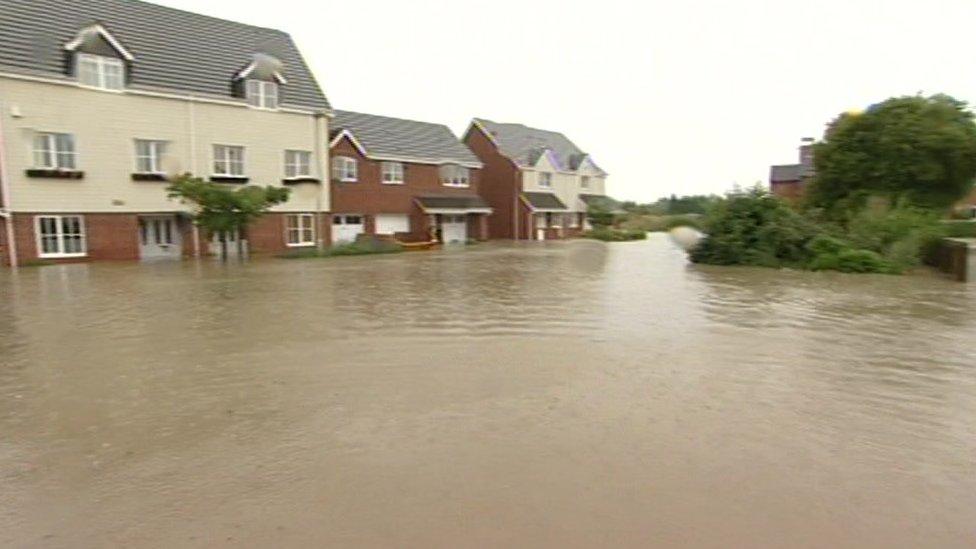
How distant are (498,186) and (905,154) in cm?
2553

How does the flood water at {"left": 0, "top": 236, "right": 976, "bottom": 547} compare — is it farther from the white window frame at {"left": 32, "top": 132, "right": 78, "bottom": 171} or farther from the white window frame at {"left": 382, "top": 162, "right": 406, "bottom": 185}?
the white window frame at {"left": 382, "top": 162, "right": 406, "bottom": 185}

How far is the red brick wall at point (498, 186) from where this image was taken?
45.7m

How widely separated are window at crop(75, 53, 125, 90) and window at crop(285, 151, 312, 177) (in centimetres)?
751

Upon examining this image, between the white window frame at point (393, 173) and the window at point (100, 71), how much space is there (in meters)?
14.2

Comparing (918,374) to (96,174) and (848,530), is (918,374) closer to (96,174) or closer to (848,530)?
(848,530)

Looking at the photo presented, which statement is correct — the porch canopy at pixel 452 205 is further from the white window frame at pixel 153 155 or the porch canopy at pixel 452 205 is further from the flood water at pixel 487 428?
the flood water at pixel 487 428

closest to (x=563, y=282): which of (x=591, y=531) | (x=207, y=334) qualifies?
(x=207, y=334)

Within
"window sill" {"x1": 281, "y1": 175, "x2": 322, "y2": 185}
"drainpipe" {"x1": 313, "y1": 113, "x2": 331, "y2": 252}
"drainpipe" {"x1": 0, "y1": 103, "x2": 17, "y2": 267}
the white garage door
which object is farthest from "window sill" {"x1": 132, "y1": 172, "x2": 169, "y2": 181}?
the white garage door

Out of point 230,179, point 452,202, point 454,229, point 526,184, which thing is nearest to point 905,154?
point 452,202

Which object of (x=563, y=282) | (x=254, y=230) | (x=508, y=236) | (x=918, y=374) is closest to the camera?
(x=918, y=374)

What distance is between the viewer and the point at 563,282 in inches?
660

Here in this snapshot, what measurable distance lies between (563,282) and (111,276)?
13332 millimetres

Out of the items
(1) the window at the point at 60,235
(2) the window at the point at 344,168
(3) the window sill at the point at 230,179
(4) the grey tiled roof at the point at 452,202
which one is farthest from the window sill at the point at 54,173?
(4) the grey tiled roof at the point at 452,202

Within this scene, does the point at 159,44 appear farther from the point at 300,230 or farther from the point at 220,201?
the point at 300,230
